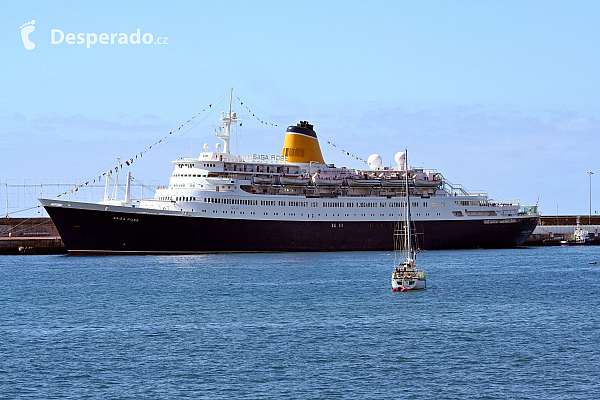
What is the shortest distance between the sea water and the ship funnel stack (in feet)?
65.4

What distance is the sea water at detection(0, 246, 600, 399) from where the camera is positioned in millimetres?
21656

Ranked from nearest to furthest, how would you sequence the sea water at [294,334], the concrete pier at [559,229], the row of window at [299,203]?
the sea water at [294,334] → the row of window at [299,203] → the concrete pier at [559,229]

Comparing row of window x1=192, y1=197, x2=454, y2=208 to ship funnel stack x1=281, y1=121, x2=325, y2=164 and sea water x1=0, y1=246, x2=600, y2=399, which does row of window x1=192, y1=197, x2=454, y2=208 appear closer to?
ship funnel stack x1=281, y1=121, x2=325, y2=164

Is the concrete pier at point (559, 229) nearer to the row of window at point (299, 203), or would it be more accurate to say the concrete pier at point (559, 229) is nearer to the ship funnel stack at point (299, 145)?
the row of window at point (299, 203)

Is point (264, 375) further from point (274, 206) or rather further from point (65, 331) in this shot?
point (274, 206)

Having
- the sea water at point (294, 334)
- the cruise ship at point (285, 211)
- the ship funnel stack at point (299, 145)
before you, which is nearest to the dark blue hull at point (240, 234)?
the cruise ship at point (285, 211)

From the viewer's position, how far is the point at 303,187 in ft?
211

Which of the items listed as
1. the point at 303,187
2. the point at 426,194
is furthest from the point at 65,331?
the point at 426,194

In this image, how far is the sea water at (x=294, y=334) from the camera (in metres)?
21.7

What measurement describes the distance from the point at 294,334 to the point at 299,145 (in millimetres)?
39986

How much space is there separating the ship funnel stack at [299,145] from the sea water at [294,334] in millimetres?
19921

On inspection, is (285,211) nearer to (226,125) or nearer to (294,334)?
(226,125)

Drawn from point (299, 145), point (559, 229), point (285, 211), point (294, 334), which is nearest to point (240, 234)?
point (285, 211)

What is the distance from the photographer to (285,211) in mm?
62656
